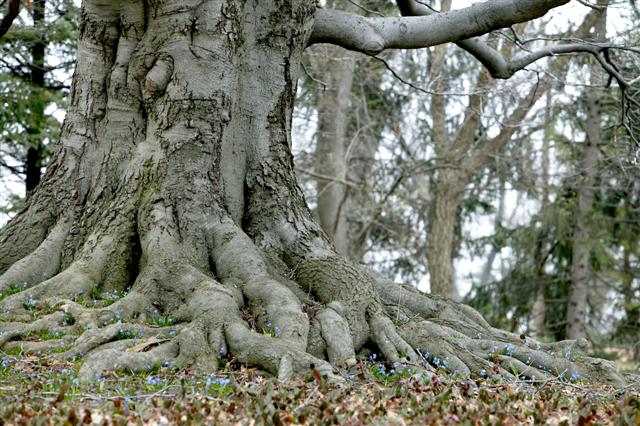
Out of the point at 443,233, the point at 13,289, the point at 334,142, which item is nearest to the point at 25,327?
the point at 13,289

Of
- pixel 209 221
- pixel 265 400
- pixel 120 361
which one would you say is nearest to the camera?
pixel 265 400

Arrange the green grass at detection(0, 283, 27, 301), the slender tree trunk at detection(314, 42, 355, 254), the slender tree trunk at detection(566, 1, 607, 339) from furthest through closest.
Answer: the slender tree trunk at detection(314, 42, 355, 254) < the slender tree trunk at detection(566, 1, 607, 339) < the green grass at detection(0, 283, 27, 301)

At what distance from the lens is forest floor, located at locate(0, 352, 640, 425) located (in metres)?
4.11

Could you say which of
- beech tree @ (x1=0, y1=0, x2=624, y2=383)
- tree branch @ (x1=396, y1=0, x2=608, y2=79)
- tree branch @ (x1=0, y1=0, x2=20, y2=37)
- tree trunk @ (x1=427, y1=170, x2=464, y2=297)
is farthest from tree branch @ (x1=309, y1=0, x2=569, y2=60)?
tree trunk @ (x1=427, y1=170, x2=464, y2=297)

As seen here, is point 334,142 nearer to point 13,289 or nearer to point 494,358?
point 13,289

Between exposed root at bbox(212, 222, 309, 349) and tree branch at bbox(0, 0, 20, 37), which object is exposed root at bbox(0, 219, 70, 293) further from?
tree branch at bbox(0, 0, 20, 37)

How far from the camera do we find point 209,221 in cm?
690

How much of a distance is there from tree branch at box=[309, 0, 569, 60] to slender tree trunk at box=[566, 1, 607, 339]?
35.1 ft

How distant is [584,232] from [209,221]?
1364 centimetres

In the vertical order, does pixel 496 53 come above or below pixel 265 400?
above

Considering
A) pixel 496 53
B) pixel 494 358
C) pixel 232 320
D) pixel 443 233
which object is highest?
pixel 496 53

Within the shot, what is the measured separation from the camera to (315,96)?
19266mm

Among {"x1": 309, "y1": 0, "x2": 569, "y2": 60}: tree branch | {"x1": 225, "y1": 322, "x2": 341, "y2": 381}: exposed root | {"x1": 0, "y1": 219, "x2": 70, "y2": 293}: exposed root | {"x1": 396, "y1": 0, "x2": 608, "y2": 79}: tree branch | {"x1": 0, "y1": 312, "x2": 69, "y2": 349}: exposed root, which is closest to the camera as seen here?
{"x1": 225, "y1": 322, "x2": 341, "y2": 381}: exposed root

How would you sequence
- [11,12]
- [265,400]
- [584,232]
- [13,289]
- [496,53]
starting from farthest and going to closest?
1. [584,232]
2. [496,53]
3. [11,12]
4. [13,289]
5. [265,400]
